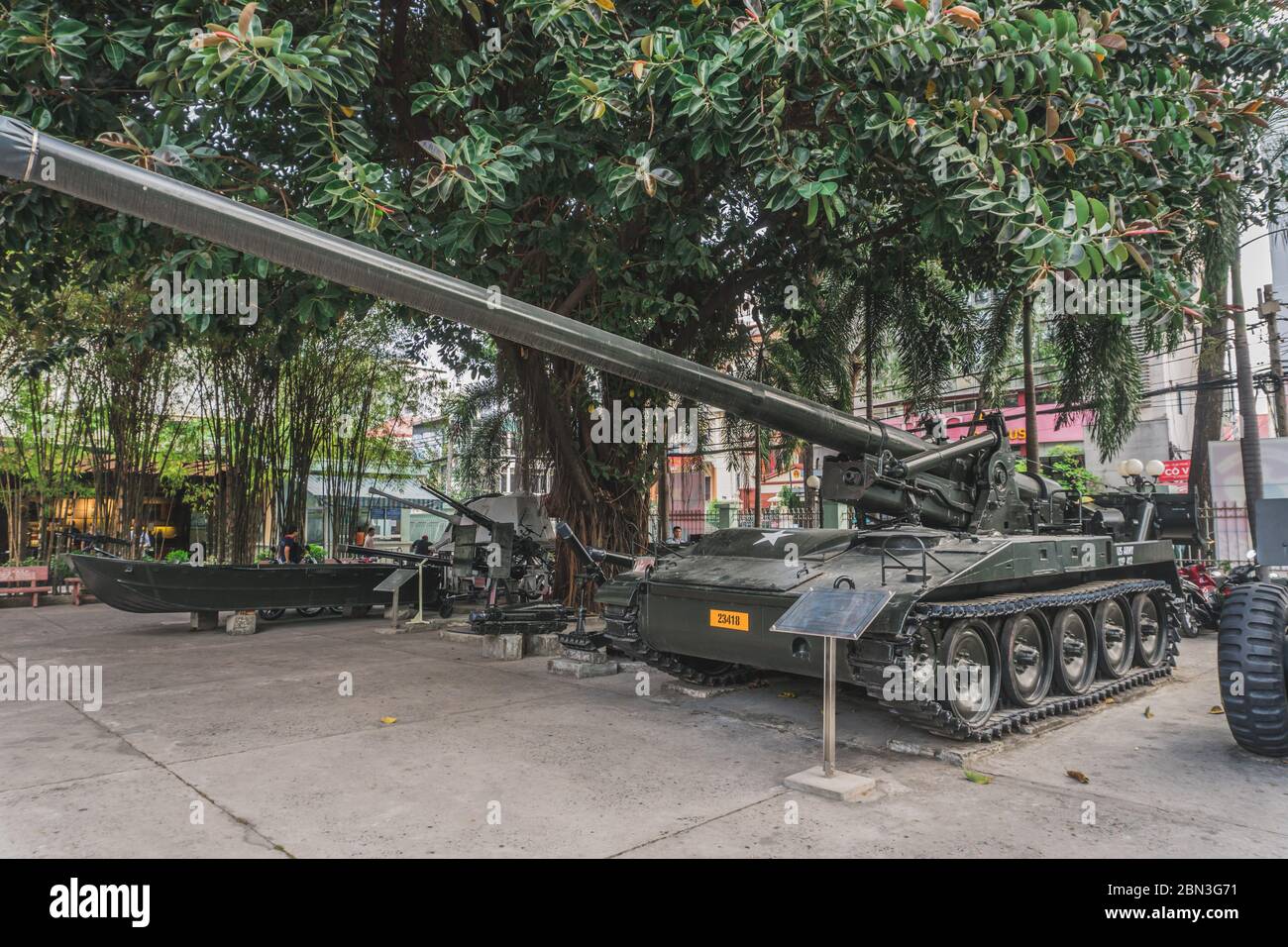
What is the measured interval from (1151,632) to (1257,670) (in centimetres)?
296

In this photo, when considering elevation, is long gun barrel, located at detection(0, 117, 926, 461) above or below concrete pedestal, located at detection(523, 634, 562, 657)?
above

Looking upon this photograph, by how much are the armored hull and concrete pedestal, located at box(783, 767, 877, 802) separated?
0.59 m

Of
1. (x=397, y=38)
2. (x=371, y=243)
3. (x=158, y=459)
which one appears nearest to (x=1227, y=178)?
(x=371, y=243)

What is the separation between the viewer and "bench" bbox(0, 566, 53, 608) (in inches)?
529

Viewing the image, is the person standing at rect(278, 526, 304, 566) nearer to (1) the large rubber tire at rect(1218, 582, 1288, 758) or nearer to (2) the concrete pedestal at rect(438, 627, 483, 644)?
(2) the concrete pedestal at rect(438, 627, 483, 644)

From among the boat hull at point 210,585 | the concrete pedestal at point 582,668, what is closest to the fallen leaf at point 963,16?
the concrete pedestal at point 582,668

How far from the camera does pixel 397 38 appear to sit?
7609mm

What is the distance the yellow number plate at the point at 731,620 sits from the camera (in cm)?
534

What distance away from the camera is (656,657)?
6508mm

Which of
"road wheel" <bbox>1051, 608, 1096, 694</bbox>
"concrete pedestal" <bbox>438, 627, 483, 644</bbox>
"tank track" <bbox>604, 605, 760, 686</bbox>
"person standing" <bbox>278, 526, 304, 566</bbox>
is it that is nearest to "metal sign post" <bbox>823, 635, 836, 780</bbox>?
"tank track" <bbox>604, 605, 760, 686</bbox>

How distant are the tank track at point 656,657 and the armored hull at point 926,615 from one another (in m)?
0.01

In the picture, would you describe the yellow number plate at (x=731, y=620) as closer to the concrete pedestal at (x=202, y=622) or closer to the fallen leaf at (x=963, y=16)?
the fallen leaf at (x=963, y=16)
